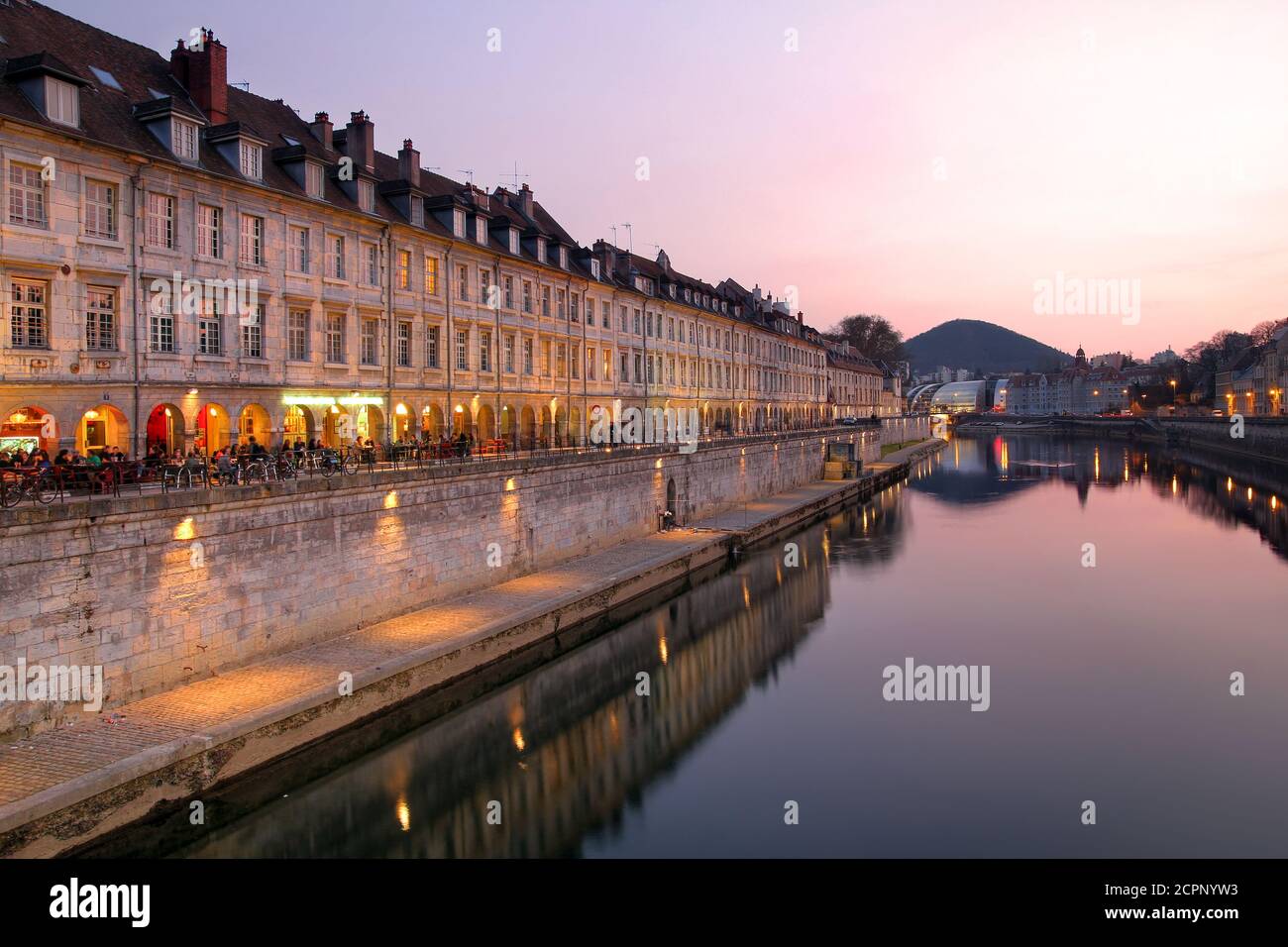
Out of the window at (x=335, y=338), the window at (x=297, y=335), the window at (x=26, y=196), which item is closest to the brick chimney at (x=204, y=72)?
the window at (x=297, y=335)

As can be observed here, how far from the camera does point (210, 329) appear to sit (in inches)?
825

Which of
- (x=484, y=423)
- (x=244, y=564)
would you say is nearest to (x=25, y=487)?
(x=244, y=564)

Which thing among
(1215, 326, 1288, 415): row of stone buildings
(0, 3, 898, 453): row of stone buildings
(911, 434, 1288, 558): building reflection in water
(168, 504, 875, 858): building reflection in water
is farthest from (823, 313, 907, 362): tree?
(168, 504, 875, 858): building reflection in water

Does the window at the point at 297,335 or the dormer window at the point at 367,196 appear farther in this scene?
the dormer window at the point at 367,196

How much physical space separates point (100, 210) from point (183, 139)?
10.9ft

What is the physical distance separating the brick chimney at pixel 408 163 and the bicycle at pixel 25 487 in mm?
20342

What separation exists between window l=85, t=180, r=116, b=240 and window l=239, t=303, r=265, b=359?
4037 mm

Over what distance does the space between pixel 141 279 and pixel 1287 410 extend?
4254 inches

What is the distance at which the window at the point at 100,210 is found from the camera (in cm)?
1756

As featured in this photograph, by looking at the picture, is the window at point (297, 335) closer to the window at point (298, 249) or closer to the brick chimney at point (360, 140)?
the window at point (298, 249)

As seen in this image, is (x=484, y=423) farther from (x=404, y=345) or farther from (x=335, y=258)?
(x=335, y=258)

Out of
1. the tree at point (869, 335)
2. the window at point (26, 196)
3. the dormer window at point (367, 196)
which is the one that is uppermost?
the tree at point (869, 335)

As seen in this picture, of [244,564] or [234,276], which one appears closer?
[244,564]
